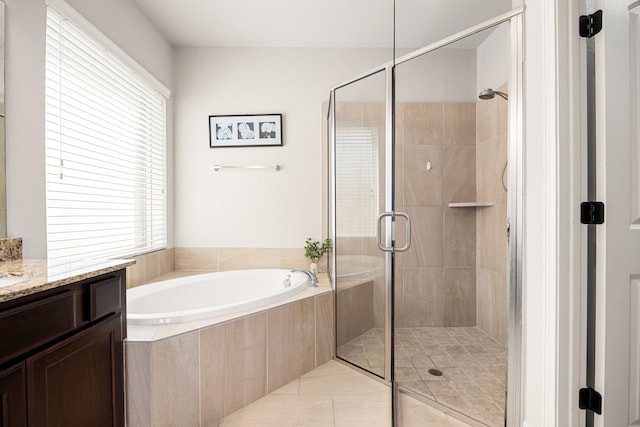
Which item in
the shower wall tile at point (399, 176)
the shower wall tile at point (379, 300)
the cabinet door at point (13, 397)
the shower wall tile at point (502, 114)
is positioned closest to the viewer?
the cabinet door at point (13, 397)

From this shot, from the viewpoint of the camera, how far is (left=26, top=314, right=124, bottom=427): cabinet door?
0.90 meters

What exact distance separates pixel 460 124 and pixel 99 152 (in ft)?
7.19

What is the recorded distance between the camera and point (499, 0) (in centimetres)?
150

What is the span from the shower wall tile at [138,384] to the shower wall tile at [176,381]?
22 millimetres

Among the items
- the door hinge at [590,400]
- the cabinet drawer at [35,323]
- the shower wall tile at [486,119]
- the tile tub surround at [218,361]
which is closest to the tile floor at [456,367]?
the door hinge at [590,400]

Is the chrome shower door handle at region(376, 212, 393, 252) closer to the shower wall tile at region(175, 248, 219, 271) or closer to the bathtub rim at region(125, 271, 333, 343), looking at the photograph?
the bathtub rim at region(125, 271, 333, 343)

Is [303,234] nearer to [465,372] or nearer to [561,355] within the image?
[465,372]

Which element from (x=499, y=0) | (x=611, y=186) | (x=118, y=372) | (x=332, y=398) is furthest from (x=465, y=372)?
(x=499, y=0)

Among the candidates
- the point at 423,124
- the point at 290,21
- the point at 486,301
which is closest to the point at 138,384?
the point at 486,301

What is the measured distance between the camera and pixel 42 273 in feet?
3.49

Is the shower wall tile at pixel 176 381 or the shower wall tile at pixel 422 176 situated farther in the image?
the shower wall tile at pixel 422 176

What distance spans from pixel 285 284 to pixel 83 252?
4.50 feet

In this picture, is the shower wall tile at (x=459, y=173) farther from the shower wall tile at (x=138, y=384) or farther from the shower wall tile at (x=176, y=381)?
the shower wall tile at (x=138, y=384)

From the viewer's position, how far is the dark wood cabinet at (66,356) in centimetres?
82
